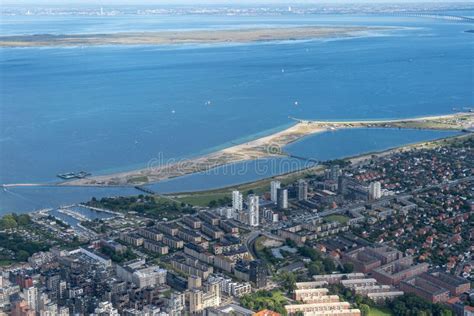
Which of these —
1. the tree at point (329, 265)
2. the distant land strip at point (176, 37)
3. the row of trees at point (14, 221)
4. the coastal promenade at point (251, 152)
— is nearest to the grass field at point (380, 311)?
Result: the tree at point (329, 265)

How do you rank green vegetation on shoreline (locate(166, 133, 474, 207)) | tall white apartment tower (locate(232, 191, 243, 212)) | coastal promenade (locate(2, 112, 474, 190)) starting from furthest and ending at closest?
coastal promenade (locate(2, 112, 474, 190)) → green vegetation on shoreline (locate(166, 133, 474, 207)) → tall white apartment tower (locate(232, 191, 243, 212))

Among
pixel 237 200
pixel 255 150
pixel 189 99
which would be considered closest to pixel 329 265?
pixel 237 200

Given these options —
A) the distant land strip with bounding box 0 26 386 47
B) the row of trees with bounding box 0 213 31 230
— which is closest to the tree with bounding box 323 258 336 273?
the row of trees with bounding box 0 213 31 230

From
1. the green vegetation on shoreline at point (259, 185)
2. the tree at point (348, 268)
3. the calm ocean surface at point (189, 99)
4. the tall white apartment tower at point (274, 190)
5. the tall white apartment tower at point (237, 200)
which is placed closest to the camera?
the tree at point (348, 268)

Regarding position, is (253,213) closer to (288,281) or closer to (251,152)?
(288,281)

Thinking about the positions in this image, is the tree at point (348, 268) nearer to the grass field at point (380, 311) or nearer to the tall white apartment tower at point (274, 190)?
the grass field at point (380, 311)

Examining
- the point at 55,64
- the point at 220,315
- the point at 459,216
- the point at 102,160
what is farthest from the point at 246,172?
the point at 55,64

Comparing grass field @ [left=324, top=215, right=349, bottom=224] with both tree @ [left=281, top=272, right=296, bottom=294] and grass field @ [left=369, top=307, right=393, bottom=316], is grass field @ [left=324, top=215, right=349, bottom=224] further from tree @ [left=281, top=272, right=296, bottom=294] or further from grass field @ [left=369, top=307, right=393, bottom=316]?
grass field @ [left=369, top=307, right=393, bottom=316]
